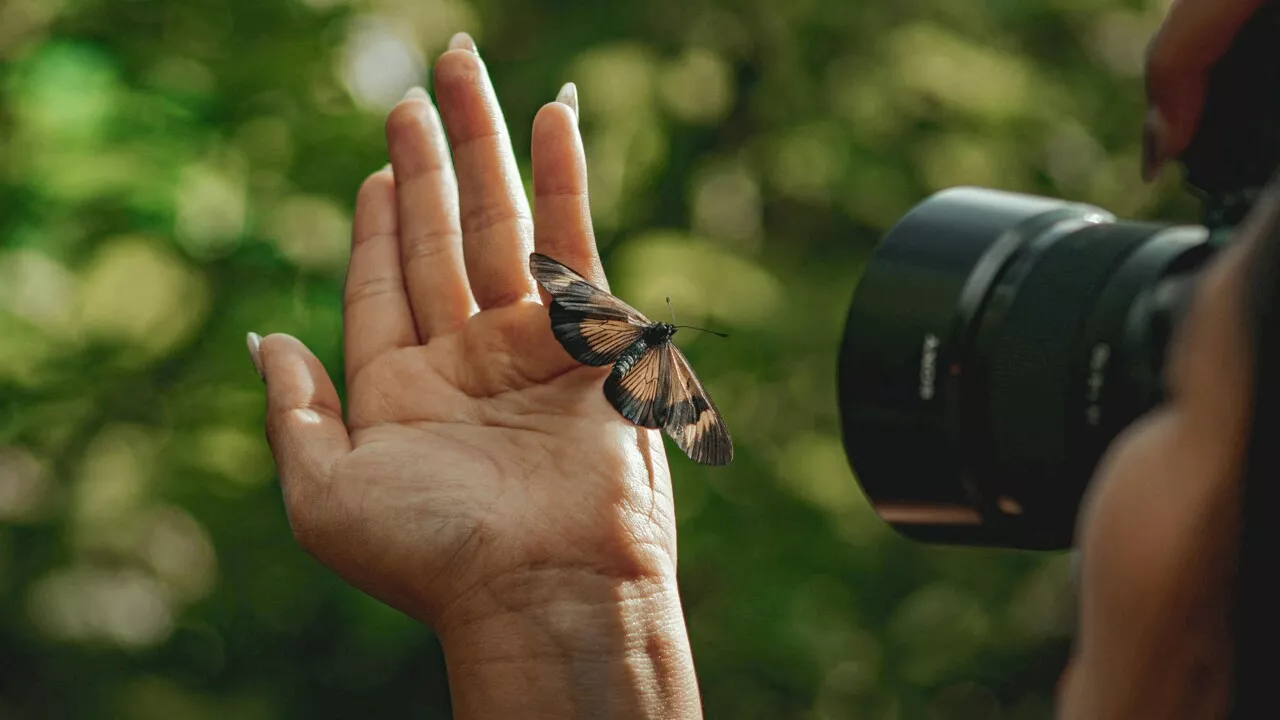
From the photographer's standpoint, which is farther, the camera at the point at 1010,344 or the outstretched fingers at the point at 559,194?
the outstretched fingers at the point at 559,194

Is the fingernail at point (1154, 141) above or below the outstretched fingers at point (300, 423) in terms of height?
above

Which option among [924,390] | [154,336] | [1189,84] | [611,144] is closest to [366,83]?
[611,144]

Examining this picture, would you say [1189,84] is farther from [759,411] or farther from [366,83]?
[366,83]

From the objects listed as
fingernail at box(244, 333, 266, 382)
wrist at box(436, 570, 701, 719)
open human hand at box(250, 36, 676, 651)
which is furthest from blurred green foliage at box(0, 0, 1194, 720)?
wrist at box(436, 570, 701, 719)

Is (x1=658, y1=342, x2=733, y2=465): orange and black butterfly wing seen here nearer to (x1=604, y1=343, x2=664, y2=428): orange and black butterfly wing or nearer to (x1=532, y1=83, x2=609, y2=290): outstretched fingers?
(x1=604, y1=343, x2=664, y2=428): orange and black butterfly wing

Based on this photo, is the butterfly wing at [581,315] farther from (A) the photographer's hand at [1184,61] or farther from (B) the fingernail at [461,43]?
(A) the photographer's hand at [1184,61]

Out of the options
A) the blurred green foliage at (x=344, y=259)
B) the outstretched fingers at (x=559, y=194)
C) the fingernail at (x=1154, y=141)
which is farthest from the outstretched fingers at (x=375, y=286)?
the fingernail at (x=1154, y=141)
